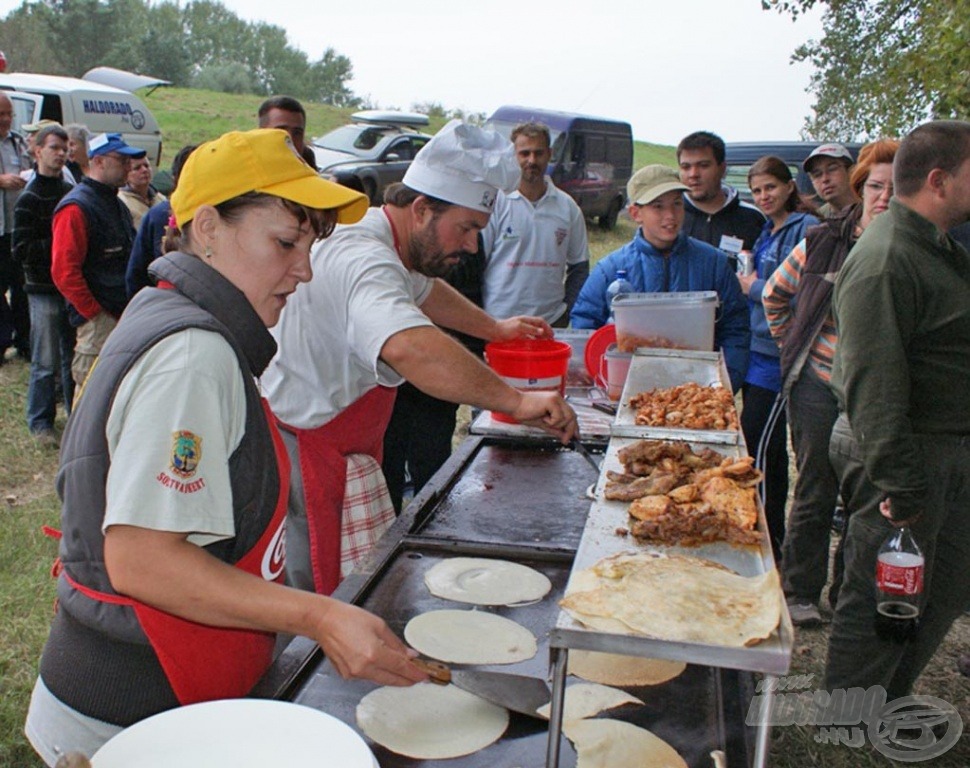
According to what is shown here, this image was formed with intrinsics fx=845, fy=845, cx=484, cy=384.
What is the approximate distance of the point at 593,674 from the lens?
1.77 m

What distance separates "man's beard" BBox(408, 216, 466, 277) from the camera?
270 cm

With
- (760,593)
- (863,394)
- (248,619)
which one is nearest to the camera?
(248,619)

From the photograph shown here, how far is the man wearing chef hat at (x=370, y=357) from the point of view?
2.22 metres

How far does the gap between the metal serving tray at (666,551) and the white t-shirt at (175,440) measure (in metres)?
0.57

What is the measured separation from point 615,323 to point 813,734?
1.74 metres

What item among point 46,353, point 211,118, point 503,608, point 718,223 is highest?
point 211,118

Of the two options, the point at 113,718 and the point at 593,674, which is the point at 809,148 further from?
the point at 113,718

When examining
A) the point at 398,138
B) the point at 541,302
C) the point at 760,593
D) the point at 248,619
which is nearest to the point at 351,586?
the point at 248,619

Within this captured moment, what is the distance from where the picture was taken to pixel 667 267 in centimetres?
397

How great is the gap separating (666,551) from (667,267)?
2.48 metres

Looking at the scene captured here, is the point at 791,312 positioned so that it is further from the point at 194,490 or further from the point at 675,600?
the point at 194,490

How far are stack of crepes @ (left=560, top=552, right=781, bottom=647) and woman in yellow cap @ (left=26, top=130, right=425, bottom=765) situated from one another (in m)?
0.34

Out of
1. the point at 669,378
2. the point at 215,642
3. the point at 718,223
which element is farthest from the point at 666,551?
the point at 718,223

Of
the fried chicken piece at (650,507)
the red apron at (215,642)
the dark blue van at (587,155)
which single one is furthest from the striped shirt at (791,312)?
the dark blue van at (587,155)
